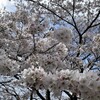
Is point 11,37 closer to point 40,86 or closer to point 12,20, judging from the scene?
point 12,20

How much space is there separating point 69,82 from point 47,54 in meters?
3.14

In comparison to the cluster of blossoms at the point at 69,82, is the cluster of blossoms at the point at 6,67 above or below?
above

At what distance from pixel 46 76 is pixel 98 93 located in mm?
567

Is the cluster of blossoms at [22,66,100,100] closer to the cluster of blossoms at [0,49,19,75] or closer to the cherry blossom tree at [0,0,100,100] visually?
the cherry blossom tree at [0,0,100,100]

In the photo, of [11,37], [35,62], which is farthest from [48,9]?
[35,62]

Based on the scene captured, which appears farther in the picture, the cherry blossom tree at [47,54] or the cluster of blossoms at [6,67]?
the cluster of blossoms at [6,67]

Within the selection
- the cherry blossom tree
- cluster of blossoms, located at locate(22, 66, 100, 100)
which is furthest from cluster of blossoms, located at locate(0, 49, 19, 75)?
cluster of blossoms, located at locate(22, 66, 100, 100)

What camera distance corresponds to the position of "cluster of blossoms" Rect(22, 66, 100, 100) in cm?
275

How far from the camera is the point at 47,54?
235 inches

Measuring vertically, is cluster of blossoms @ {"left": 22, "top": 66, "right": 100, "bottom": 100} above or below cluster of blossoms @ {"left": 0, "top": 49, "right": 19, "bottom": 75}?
below

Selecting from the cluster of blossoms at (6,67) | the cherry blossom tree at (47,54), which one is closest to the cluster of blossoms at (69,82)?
the cherry blossom tree at (47,54)

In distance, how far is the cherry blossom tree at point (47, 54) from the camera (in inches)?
114

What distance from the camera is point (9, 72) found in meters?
5.33

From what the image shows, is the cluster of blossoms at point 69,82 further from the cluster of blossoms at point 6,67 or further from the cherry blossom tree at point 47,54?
the cluster of blossoms at point 6,67
